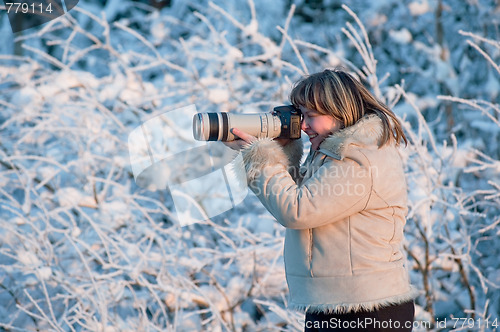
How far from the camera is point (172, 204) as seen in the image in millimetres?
4070

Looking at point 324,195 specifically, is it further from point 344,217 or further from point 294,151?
point 294,151

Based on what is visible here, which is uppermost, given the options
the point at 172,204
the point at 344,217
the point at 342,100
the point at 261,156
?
the point at 342,100

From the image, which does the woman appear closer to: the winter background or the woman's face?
the woman's face

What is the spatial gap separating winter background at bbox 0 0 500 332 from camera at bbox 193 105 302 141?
1.18m

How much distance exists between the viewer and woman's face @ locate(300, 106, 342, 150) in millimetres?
1657

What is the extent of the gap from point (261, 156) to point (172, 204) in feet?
8.20

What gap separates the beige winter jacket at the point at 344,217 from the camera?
154 centimetres

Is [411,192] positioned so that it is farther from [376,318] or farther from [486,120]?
[376,318]

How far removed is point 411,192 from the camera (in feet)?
11.5

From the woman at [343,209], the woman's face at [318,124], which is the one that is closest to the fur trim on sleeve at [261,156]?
the woman at [343,209]

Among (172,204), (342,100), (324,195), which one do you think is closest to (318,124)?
(342,100)

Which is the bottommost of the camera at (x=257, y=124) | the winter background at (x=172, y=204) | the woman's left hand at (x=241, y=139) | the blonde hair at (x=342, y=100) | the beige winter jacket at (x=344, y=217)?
the winter background at (x=172, y=204)

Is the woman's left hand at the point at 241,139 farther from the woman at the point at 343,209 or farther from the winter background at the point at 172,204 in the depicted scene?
the winter background at the point at 172,204

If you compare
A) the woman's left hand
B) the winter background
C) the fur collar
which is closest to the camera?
the woman's left hand
